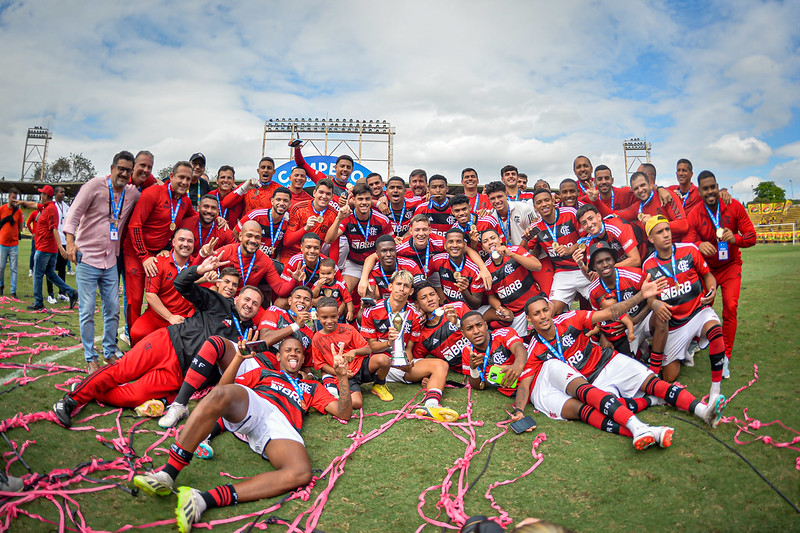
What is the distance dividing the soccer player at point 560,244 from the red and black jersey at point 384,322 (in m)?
1.53

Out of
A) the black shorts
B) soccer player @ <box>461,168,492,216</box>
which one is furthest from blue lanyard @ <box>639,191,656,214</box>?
the black shorts

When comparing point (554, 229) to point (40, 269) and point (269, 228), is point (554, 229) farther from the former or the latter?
point (40, 269)

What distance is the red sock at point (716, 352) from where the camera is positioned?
4.72 metres

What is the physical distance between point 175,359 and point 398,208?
390 cm

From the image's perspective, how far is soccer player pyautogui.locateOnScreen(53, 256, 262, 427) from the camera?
4207 mm

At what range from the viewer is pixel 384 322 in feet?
17.7

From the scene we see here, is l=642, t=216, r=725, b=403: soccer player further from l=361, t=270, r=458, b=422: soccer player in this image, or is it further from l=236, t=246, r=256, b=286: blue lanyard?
l=236, t=246, r=256, b=286: blue lanyard

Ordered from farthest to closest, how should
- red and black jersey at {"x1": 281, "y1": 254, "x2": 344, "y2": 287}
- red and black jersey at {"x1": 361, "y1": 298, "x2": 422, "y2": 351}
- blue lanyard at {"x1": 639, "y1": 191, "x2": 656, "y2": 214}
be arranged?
blue lanyard at {"x1": 639, "y1": 191, "x2": 656, "y2": 214} → red and black jersey at {"x1": 281, "y1": 254, "x2": 344, "y2": 287} → red and black jersey at {"x1": 361, "y1": 298, "x2": 422, "y2": 351}

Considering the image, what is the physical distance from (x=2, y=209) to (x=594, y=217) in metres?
11.7

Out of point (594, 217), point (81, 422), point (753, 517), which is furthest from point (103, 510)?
point (594, 217)

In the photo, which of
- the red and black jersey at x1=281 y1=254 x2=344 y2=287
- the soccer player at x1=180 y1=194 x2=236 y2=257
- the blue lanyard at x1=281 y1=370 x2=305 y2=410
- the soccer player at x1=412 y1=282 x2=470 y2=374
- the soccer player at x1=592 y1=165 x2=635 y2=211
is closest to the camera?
the blue lanyard at x1=281 y1=370 x2=305 y2=410

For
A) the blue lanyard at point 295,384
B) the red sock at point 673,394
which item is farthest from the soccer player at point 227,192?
the red sock at point 673,394

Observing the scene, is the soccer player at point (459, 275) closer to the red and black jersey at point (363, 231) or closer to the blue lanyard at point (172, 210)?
the red and black jersey at point (363, 231)

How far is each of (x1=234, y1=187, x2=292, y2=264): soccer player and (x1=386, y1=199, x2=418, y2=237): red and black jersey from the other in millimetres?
1591
